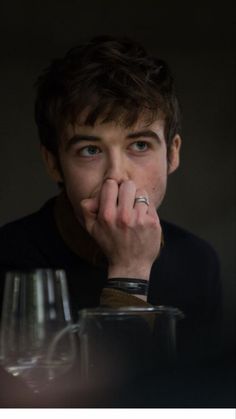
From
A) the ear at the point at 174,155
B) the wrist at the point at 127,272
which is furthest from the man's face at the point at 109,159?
the wrist at the point at 127,272

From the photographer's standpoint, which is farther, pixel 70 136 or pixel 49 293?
pixel 70 136

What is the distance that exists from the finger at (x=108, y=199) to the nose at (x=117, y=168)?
0.01 m

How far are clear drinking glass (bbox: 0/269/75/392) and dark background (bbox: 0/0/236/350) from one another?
19cm

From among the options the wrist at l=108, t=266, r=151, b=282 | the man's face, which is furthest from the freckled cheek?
the wrist at l=108, t=266, r=151, b=282

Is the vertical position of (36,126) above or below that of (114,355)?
above

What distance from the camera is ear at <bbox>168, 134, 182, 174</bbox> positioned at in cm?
116

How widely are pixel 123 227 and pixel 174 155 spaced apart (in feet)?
0.50

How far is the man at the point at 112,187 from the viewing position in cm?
111

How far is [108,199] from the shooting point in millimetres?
1105

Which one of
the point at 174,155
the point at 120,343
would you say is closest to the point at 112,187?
the point at 174,155

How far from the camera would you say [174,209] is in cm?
114

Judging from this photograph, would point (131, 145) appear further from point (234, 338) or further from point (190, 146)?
point (234, 338)

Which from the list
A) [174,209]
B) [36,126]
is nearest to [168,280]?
[174,209]
